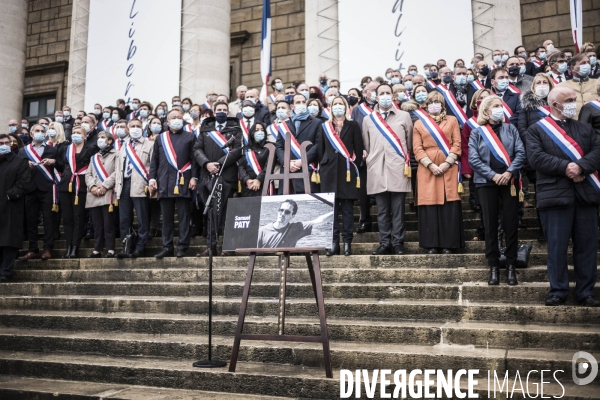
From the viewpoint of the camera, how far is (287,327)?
215 inches

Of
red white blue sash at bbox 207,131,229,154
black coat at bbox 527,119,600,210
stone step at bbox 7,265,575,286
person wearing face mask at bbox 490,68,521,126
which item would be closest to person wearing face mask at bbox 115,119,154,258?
stone step at bbox 7,265,575,286

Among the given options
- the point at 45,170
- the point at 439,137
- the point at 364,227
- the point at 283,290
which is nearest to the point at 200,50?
the point at 45,170

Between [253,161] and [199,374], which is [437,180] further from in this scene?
[199,374]

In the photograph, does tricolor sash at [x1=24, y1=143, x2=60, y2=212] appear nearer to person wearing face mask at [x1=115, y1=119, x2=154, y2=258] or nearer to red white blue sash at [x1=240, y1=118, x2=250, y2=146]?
person wearing face mask at [x1=115, y1=119, x2=154, y2=258]

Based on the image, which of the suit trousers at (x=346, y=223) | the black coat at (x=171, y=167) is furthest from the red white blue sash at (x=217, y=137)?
the suit trousers at (x=346, y=223)

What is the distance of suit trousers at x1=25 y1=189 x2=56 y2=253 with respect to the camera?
9273 mm

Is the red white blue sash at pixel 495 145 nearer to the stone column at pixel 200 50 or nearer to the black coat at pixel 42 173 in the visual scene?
the black coat at pixel 42 173

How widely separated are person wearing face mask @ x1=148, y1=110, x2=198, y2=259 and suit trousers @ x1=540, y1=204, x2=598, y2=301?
4.79 m

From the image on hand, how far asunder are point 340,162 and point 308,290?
2.03 metres

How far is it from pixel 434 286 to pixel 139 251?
4.50 meters

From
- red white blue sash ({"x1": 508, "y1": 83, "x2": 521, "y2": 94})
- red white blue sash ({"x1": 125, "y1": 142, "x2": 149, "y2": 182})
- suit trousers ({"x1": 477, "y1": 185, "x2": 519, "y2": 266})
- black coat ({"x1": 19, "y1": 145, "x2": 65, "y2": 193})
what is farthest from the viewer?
black coat ({"x1": 19, "y1": 145, "x2": 65, "y2": 193})

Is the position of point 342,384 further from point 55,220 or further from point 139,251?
point 55,220

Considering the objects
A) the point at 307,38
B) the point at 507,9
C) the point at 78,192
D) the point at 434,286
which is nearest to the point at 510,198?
the point at 434,286

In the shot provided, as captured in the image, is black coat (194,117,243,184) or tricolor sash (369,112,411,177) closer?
tricolor sash (369,112,411,177)
